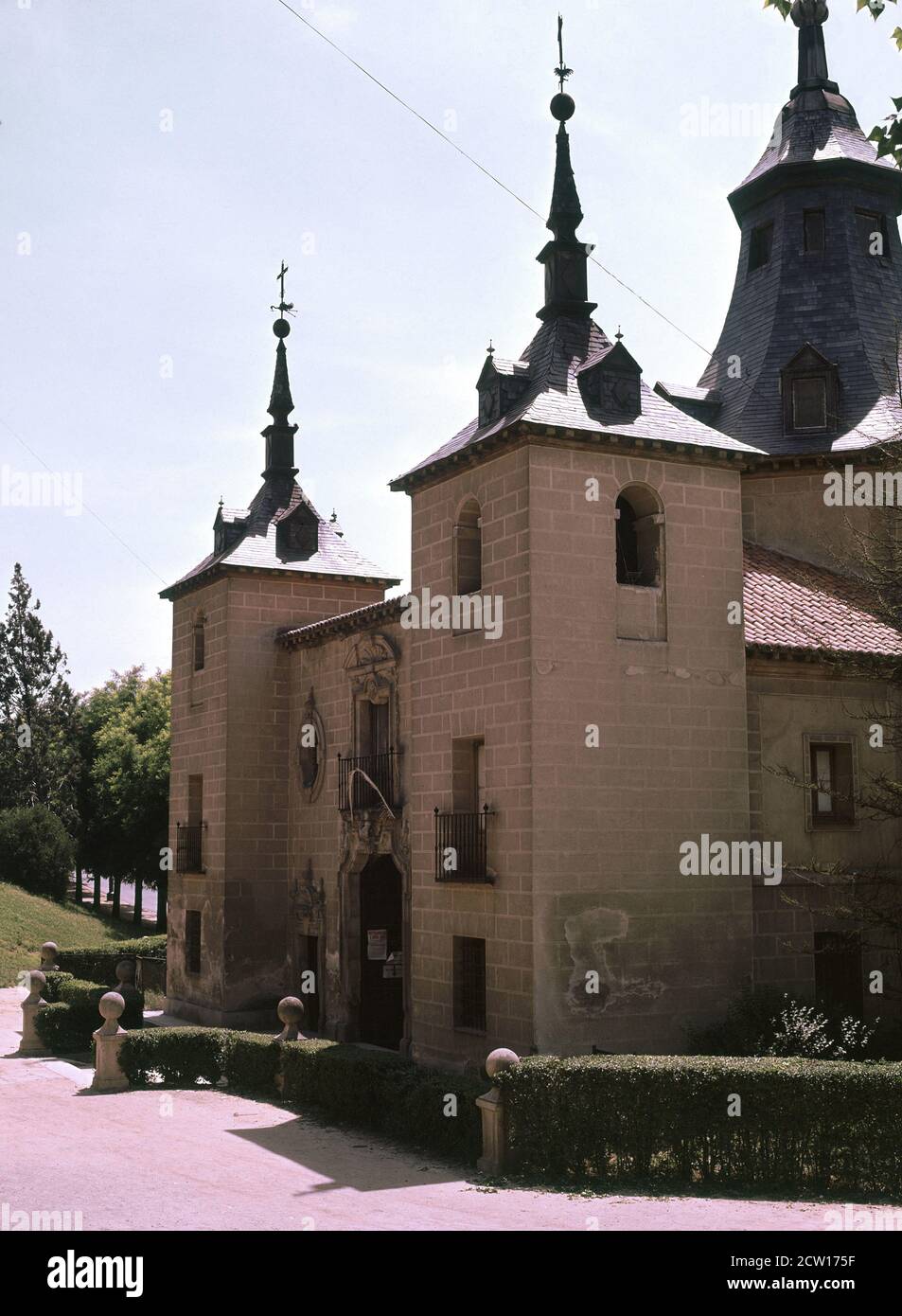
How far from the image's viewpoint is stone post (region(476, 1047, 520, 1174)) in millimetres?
14078

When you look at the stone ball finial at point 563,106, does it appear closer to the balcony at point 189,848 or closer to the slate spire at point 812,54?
the slate spire at point 812,54

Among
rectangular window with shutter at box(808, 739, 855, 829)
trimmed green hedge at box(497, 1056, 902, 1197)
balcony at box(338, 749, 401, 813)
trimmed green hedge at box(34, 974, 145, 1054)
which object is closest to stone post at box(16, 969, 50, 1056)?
trimmed green hedge at box(34, 974, 145, 1054)

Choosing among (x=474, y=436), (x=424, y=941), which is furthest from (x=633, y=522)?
(x=424, y=941)

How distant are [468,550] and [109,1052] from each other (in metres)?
10.2

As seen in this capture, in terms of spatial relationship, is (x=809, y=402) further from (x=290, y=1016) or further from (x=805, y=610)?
(x=290, y=1016)

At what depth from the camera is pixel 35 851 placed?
177 feet

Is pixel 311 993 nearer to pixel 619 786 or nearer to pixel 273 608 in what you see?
pixel 273 608

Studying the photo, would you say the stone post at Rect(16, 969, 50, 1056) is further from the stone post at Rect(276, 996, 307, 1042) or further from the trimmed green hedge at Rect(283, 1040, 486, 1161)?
the trimmed green hedge at Rect(283, 1040, 486, 1161)

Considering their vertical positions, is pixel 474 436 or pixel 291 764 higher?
pixel 474 436

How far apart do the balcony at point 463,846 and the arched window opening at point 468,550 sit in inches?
140

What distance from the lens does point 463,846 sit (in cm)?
1867

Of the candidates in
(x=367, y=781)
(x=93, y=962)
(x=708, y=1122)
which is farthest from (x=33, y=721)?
(x=708, y=1122)

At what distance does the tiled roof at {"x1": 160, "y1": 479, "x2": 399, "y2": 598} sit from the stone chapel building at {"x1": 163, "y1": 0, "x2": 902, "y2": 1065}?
261 cm
